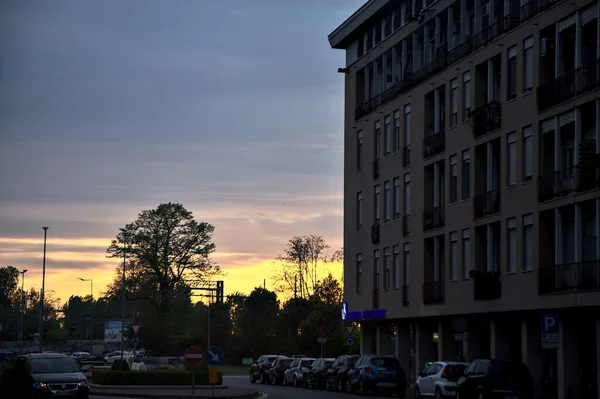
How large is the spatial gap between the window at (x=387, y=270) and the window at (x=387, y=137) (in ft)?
18.4

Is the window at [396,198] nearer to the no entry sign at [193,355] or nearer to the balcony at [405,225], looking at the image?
the balcony at [405,225]

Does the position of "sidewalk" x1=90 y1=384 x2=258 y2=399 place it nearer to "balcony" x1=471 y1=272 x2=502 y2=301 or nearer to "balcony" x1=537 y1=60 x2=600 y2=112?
"balcony" x1=471 y1=272 x2=502 y2=301

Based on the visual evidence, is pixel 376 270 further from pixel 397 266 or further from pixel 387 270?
pixel 397 266

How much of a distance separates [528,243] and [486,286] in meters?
4.26

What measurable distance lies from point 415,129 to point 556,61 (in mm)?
16448

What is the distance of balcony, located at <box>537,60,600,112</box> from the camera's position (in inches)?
1639

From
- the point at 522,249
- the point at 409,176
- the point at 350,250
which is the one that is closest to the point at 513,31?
the point at 522,249

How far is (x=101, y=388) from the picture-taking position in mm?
50219

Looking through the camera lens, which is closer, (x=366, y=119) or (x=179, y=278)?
(x=366, y=119)

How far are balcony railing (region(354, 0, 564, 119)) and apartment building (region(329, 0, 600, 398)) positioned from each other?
0.12 meters

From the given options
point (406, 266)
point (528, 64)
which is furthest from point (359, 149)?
point (528, 64)

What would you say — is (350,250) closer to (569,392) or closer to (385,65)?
(385,65)

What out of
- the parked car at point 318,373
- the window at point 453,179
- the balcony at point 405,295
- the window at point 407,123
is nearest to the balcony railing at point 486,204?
the window at point 453,179

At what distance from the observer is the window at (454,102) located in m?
55.3
